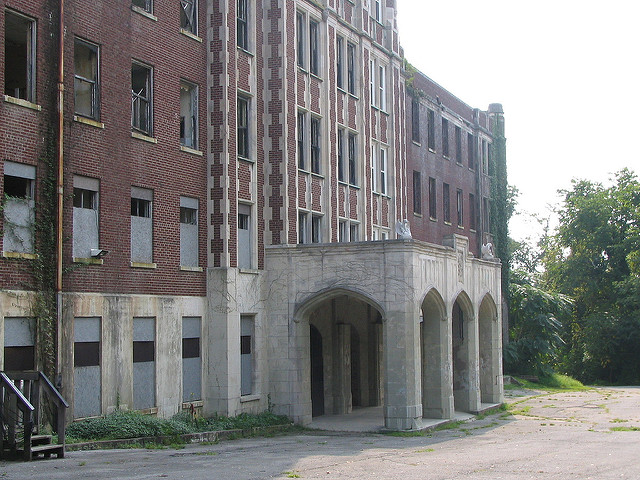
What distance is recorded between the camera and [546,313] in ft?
175

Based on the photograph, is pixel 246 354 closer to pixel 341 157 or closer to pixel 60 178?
pixel 60 178

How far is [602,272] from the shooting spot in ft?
214

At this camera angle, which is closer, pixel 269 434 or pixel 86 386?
pixel 86 386

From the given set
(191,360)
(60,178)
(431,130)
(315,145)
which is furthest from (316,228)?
(431,130)

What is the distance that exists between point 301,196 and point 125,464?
1385cm

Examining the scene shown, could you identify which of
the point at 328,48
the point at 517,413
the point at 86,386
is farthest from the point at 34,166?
the point at 517,413

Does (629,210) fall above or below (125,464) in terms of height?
above

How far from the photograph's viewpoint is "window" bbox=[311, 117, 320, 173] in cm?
3133

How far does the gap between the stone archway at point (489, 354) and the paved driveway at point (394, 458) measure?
19.3 ft

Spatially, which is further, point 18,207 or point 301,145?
point 301,145

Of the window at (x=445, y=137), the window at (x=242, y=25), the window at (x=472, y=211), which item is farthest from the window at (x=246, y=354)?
the window at (x=472, y=211)

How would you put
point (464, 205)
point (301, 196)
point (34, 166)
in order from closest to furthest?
point (34, 166), point (301, 196), point (464, 205)

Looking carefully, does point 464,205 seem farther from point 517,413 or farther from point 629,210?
point 629,210

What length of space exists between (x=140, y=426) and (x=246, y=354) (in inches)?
245
